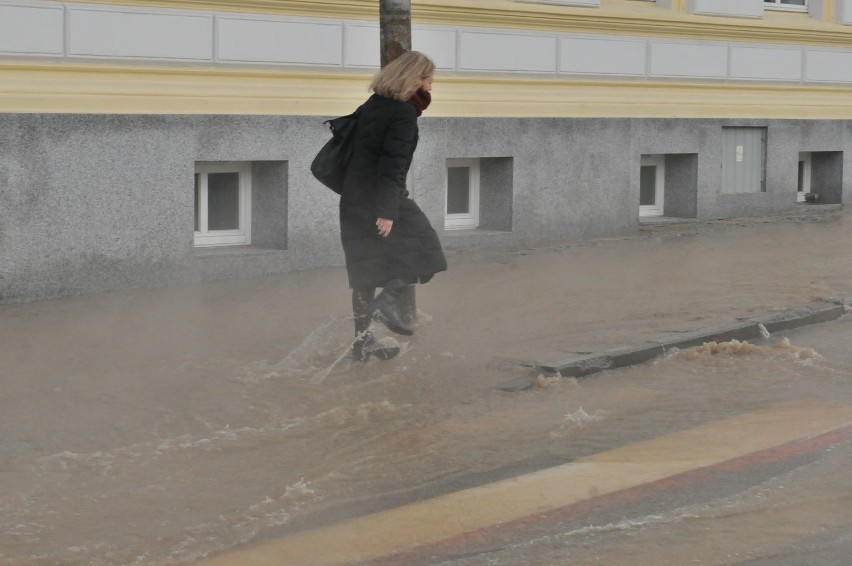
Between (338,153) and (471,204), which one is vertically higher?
(338,153)

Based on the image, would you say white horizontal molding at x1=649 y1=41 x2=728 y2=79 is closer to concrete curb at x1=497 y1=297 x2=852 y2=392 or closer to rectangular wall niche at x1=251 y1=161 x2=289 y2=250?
rectangular wall niche at x1=251 y1=161 x2=289 y2=250

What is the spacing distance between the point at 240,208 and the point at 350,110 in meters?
1.29

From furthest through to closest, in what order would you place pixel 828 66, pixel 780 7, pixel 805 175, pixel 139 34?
1. pixel 805 175
2. pixel 828 66
3. pixel 780 7
4. pixel 139 34

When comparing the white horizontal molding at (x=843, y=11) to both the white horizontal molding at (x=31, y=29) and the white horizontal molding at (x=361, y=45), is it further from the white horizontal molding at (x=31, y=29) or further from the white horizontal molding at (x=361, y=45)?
the white horizontal molding at (x=31, y=29)

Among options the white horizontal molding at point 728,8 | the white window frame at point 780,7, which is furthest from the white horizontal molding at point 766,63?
the white window frame at point 780,7

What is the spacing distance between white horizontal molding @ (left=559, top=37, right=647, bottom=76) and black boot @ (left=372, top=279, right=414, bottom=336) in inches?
259

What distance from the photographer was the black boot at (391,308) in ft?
29.0

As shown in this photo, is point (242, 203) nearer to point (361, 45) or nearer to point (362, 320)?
point (361, 45)

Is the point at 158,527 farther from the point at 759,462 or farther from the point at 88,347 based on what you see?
the point at 88,347

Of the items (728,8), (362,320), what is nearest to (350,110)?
(362,320)

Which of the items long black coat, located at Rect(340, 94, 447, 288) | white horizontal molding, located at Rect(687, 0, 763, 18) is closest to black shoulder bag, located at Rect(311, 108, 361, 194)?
long black coat, located at Rect(340, 94, 447, 288)

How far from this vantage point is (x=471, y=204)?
14.7 m

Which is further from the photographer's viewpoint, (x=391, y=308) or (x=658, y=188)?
(x=658, y=188)

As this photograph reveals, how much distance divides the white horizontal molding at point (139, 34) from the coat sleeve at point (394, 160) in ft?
11.8
